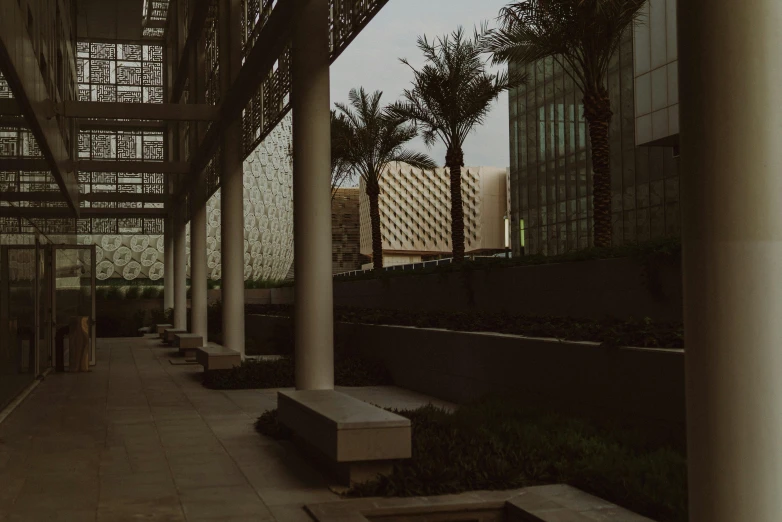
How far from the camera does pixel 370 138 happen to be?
31016mm

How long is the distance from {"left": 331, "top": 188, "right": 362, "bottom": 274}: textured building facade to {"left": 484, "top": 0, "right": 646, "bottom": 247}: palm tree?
88.7m

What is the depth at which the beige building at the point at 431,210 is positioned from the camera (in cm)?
10331

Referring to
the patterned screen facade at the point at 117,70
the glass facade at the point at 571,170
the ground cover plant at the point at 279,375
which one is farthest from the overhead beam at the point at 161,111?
the glass facade at the point at 571,170

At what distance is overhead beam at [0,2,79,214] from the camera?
31.1ft

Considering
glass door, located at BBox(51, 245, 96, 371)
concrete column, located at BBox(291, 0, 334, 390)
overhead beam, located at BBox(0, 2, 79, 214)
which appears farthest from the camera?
glass door, located at BBox(51, 245, 96, 371)

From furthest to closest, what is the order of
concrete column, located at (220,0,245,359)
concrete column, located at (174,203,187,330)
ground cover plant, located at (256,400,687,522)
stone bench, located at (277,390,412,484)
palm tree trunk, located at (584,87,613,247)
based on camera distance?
concrete column, located at (174,203,187,330) → concrete column, located at (220,0,245,359) → palm tree trunk, located at (584,87,613,247) → stone bench, located at (277,390,412,484) → ground cover plant, located at (256,400,687,522)

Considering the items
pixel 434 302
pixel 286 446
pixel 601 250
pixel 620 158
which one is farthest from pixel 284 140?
pixel 286 446

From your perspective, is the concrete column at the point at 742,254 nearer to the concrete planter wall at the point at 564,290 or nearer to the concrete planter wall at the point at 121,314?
the concrete planter wall at the point at 564,290

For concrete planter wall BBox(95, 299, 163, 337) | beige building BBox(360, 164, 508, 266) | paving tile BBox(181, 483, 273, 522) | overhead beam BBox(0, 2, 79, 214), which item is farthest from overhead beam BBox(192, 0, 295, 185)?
beige building BBox(360, 164, 508, 266)

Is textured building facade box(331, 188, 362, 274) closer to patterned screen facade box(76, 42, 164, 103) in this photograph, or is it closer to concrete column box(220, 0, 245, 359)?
patterned screen facade box(76, 42, 164, 103)

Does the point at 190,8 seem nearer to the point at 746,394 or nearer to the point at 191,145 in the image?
the point at 191,145

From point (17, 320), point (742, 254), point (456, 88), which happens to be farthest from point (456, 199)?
point (742, 254)

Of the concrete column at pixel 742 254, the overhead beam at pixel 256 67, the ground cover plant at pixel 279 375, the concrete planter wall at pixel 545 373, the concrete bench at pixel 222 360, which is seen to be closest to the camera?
the concrete column at pixel 742 254

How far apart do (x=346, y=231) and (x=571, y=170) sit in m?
61.2
